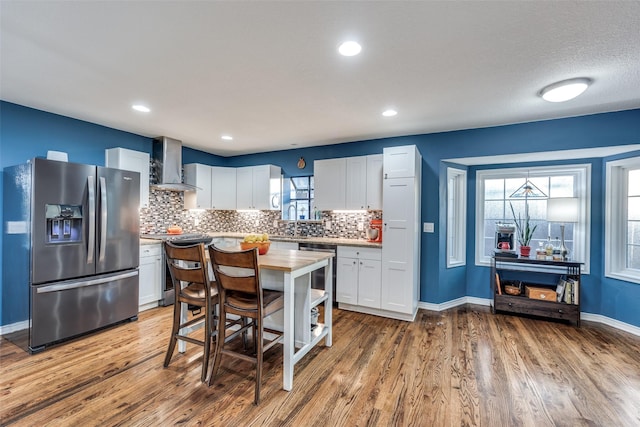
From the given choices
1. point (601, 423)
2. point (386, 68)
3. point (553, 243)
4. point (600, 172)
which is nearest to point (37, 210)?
point (386, 68)

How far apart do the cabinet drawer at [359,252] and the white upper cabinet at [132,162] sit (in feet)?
9.53

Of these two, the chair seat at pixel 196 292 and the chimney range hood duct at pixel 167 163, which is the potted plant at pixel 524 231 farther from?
the chimney range hood duct at pixel 167 163

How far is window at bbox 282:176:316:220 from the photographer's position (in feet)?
16.5

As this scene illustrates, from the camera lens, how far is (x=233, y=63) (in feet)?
7.28

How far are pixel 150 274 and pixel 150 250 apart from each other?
1.04 feet

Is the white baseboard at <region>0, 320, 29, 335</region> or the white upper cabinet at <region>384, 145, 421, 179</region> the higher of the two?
the white upper cabinet at <region>384, 145, 421, 179</region>

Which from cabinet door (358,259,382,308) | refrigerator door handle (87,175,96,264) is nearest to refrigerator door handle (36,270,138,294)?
refrigerator door handle (87,175,96,264)

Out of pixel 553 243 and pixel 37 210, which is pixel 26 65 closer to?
pixel 37 210

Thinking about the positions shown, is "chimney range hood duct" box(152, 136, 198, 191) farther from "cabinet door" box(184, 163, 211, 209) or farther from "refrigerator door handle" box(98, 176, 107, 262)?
"refrigerator door handle" box(98, 176, 107, 262)

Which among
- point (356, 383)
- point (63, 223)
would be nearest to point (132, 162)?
point (63, 223)

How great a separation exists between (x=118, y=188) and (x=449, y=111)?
3798 mm

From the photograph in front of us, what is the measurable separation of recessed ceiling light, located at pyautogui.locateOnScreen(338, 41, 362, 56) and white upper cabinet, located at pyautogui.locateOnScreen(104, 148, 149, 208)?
330cm

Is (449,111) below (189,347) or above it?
above

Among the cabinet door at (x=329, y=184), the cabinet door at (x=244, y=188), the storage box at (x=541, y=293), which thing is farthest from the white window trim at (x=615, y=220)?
the cabinet door at (x=244, y=188)
